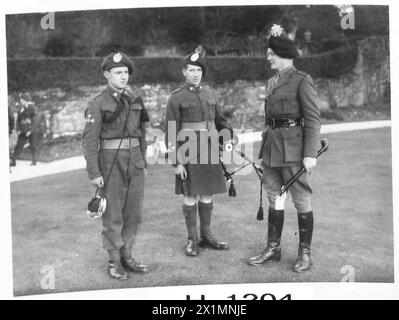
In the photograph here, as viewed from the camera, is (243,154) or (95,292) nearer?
(95,292)

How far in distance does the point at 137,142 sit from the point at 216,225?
89 centimetres

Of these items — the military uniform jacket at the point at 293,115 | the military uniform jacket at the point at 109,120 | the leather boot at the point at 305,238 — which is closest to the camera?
the military uniform jacket at the point at 109,120

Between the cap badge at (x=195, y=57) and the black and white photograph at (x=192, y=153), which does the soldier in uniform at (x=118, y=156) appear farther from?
the cap badge at (x=195, y=57)

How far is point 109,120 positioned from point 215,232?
1.13m

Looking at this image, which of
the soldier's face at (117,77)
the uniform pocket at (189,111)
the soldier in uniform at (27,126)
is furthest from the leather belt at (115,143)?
the soldier in uniform at (27,126)

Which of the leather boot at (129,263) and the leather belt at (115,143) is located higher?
the leather belt at (115,143)

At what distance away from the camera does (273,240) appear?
3879 mm

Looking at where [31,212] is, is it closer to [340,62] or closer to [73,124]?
[73,124]

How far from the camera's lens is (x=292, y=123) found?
12.3 ft

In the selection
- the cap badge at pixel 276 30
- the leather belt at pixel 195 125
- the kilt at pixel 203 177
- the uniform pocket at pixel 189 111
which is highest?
the cap badge at pixel 276 30

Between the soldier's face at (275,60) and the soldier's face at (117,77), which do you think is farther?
the soldier's face at (275,60)

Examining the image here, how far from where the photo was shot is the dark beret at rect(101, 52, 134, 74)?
3.62 meters

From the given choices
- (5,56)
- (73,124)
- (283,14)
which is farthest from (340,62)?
(5,56)

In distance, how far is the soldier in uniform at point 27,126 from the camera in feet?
12.4
